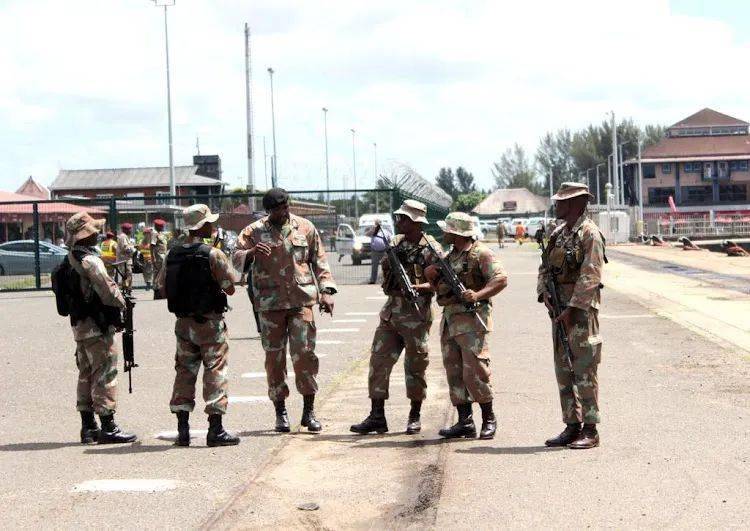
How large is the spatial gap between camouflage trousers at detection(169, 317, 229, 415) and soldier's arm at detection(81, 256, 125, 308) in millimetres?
465

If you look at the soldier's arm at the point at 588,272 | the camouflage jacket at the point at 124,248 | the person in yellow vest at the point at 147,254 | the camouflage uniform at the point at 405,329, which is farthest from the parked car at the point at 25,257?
the soldier's arm at the point at 588,272

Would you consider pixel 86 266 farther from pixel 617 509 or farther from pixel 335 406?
pixel 617 509

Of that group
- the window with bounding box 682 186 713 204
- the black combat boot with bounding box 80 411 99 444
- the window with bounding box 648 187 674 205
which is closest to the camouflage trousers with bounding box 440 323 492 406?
the black combat boot with bounding box 80 411 99 444

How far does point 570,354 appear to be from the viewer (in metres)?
7.31

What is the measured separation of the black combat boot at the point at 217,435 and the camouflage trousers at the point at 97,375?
28.0 inches

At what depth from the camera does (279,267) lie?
8.03 m

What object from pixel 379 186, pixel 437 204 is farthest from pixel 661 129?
pixel 379 186

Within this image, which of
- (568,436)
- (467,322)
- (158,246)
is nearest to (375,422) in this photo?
(467,322)

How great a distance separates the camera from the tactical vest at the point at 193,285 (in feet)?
25.0

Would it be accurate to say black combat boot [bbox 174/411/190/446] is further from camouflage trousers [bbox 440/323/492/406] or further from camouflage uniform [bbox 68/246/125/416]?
camouflage trousers [bbox 440/323/492/406]

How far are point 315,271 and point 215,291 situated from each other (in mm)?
871

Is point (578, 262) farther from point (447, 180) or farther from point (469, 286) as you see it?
point (447, 180)

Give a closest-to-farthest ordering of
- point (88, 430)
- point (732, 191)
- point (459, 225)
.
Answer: point (459, 225) → point (88, 430) → point (732, 191)

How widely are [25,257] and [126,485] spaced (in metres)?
22.7
